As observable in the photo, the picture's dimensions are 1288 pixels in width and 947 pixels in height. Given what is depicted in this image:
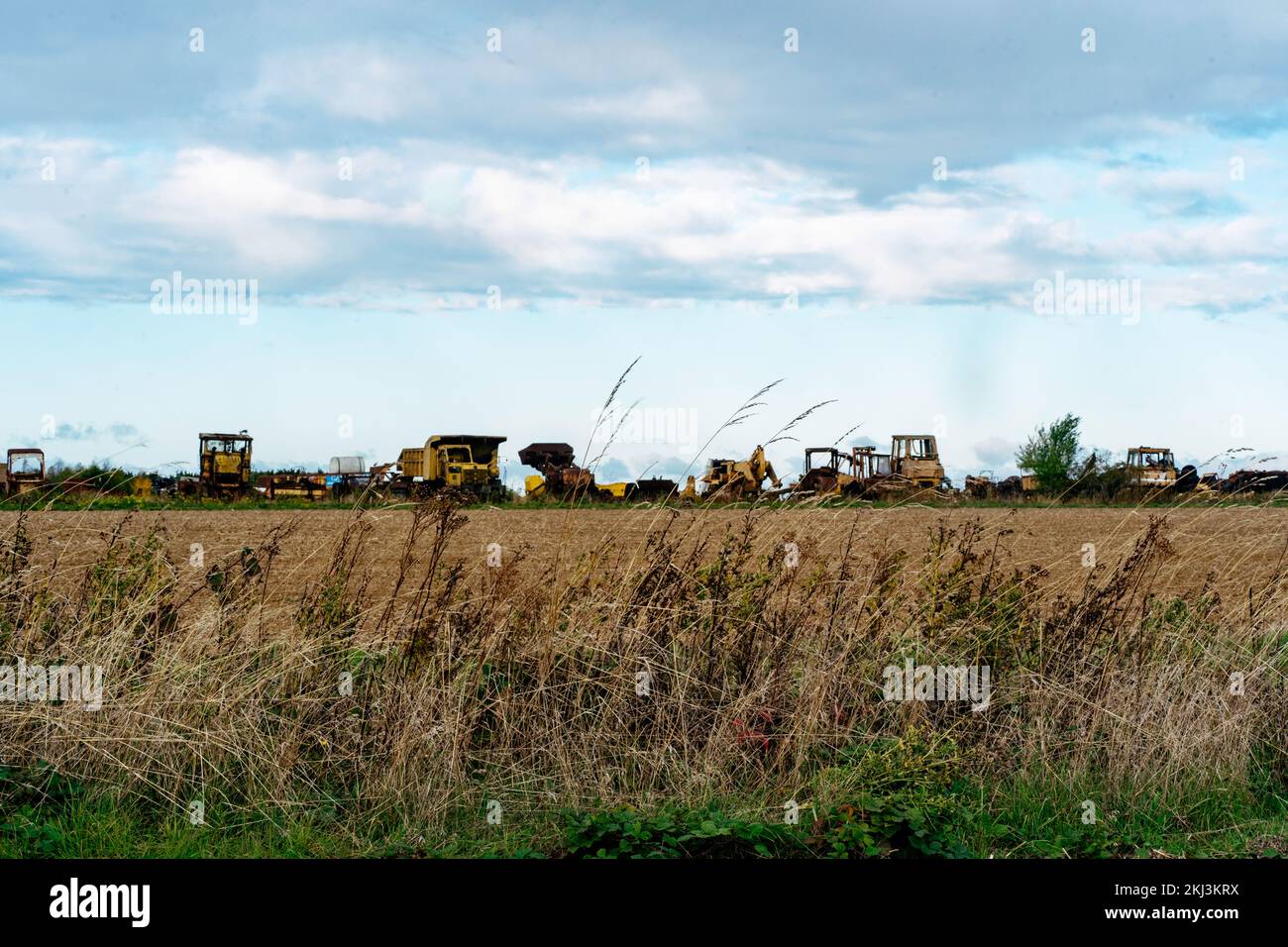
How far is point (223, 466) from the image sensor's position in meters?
40.9

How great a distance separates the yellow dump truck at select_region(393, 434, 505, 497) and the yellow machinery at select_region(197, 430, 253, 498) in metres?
5.79

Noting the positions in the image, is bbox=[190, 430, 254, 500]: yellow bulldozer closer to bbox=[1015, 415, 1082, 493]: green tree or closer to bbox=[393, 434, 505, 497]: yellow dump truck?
bbox=[393, 434, 505, 497]: yellow dump truck

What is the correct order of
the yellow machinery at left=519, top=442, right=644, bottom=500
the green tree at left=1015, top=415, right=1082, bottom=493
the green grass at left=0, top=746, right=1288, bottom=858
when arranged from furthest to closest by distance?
1. the green tree at left=1015, top=415, right=1082, bottom=493
2. the yellow machinery at left=519, top=442, right=644, bottom=500
3. the green grass at left=0, top=746, right=1288, bottom=858

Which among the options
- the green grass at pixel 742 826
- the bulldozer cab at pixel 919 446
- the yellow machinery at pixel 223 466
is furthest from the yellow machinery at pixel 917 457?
the green grass at pixel 742 826

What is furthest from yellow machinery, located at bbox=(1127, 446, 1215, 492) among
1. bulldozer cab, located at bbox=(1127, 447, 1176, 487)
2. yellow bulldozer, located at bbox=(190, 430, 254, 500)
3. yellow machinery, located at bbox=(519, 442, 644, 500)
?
yellow bulldozer, located at bbox=(190, 430, 254, 500)

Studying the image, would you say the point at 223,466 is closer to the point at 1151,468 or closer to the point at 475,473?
the point at 475,473

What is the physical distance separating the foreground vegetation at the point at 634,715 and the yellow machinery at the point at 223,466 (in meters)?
35.8

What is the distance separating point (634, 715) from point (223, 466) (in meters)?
38.5

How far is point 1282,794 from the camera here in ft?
20.0

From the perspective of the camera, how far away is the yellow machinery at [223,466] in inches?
1598

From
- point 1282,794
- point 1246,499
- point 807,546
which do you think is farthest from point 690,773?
point 1246,499

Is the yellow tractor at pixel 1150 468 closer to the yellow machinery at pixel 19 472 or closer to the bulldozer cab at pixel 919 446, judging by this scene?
the bulldozer cab at pixel 919 446

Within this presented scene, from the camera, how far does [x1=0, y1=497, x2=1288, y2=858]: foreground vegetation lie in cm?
512
